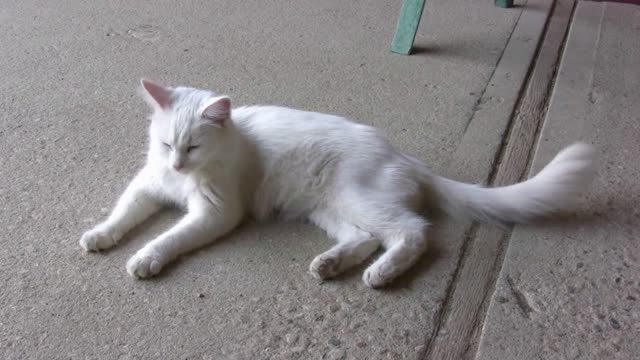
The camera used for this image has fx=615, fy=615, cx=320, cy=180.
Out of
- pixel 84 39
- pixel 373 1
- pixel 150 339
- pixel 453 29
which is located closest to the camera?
pixel 150 339

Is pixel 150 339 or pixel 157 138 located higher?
pixel 157 138

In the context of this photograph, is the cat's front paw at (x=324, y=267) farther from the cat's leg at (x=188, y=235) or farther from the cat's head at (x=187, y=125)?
the cat's head at (x=187, y=125)

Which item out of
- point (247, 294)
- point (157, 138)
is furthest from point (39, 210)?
point (247, 294)

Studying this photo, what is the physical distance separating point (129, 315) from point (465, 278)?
96 centimetres

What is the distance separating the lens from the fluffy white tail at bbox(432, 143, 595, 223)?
191 centimetres

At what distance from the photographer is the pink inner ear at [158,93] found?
1771 mm

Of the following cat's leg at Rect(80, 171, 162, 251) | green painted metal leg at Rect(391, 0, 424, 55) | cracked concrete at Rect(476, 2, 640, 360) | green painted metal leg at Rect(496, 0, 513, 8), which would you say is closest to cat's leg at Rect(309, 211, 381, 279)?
cracked concrete at Rect(476, 2, 640, 360)

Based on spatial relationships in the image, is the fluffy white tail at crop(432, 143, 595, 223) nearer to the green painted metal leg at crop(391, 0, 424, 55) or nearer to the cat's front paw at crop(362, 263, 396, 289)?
the cat's front paw at crop(362, 263, 396, 289)

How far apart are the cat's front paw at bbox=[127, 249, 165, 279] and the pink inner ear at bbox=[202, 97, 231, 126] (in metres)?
0.43

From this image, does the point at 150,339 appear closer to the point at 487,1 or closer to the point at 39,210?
the point at 39,210

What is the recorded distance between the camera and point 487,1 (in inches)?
155

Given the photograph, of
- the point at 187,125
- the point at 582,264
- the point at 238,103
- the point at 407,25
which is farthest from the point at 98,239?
the point at 407,25

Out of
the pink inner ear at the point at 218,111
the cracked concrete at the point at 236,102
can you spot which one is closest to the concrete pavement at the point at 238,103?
the cracked concrete at the point at 236,102

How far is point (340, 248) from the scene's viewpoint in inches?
72.1
